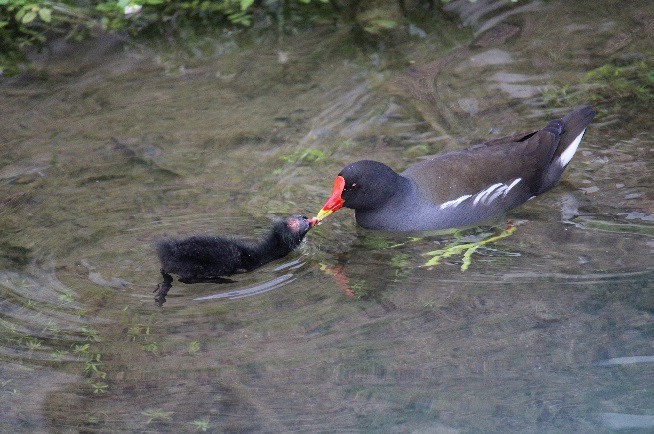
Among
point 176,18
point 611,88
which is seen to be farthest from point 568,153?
point 176,18

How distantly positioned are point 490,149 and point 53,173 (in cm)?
249

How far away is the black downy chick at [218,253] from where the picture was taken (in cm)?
398

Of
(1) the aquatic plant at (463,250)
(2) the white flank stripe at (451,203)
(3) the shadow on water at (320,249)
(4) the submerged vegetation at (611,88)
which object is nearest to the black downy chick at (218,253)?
(3) the shadow on water at (320,249)

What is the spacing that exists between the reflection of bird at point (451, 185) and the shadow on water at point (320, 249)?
11 cm

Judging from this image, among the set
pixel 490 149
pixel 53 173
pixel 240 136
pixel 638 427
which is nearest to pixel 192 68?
pixel 240 136

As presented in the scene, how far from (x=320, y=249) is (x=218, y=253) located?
655mm

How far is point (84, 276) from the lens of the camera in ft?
13.6

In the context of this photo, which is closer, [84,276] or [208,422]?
[208,422]

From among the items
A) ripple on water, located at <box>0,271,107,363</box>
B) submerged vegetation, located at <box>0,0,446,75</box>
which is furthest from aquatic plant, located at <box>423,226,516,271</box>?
submerged vegetation, located at <box>0,0,446,75</box>

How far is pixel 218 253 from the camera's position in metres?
4.01

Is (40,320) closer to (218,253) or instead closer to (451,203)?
(218,253)

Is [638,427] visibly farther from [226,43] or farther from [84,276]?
[226,43]

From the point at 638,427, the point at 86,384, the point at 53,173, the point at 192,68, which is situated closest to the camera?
the point at 638,427

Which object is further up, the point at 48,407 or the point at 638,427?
the point at 48,407
